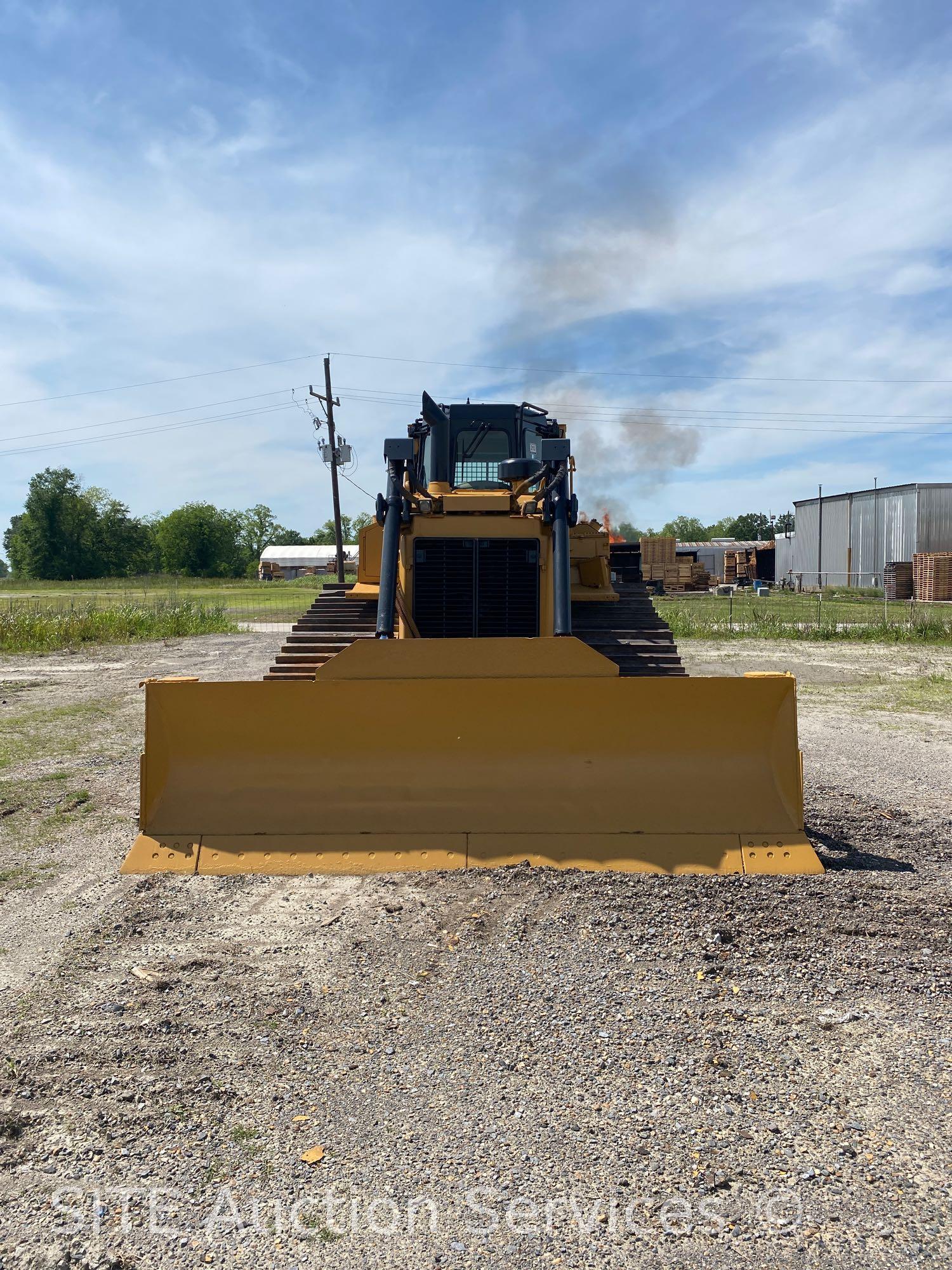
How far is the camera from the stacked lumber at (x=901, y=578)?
36.0 metres

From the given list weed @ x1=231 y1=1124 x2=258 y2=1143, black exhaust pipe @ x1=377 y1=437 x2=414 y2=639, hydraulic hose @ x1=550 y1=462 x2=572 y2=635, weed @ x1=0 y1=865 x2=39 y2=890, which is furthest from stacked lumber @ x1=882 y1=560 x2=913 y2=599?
weed @ x1=231 y1=1124 x2=258 y2=1143

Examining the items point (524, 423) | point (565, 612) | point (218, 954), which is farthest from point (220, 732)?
point (524, 423)

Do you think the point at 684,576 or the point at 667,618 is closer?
the point at 667,618

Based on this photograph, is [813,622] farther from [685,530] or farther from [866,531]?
[685,530]

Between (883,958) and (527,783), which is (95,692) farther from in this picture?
(883,958)

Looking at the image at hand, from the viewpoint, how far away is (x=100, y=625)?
2181 cm

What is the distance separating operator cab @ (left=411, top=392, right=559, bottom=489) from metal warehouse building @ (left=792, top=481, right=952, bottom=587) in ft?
89.7

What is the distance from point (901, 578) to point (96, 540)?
66341 millimetres

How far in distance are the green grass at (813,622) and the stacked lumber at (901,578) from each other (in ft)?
15.3

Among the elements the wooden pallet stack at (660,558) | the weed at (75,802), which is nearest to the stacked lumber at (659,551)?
the wooden pallet stack at (660,558)

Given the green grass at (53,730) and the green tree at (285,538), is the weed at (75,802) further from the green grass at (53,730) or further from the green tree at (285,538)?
the green tree at (285,538)

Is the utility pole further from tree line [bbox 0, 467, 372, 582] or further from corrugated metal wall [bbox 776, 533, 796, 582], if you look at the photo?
tree line [bbox 0, 467, 372, 582]

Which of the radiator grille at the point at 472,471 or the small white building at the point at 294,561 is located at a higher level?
the small white building at the point at 294,561

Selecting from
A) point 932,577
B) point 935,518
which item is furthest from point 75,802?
point 935,518
